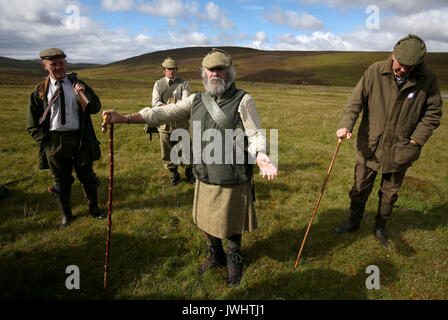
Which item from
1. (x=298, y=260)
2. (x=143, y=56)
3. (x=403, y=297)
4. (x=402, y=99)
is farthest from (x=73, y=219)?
(x=143, y=56)

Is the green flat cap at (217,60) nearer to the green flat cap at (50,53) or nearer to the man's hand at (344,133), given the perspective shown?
the man's hand at (344,133)

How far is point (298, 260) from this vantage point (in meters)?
4.29

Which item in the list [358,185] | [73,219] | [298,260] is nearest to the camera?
[298,260]

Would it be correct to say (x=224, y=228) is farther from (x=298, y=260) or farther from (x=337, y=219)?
(x=337, y=219)

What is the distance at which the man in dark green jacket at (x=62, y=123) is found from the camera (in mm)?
4504

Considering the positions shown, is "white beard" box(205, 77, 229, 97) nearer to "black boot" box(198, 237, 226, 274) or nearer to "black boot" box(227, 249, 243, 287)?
"black boot" box(198, 237, 226, 274)

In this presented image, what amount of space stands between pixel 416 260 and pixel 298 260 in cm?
226

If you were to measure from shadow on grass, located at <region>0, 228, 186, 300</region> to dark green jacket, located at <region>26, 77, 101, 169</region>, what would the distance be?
1617 mm

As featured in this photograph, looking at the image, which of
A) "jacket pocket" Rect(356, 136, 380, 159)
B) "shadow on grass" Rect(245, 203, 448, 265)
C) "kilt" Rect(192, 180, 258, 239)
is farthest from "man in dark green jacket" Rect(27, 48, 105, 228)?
"jacket pocket" Rect(356, 136, 380, 159)

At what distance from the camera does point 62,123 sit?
4.67 meters

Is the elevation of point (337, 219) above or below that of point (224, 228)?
below

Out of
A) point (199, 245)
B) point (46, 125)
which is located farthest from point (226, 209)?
point (46, 125)

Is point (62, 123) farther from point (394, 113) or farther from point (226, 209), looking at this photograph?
point (394, 113)

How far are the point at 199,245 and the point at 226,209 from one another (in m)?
1.62
